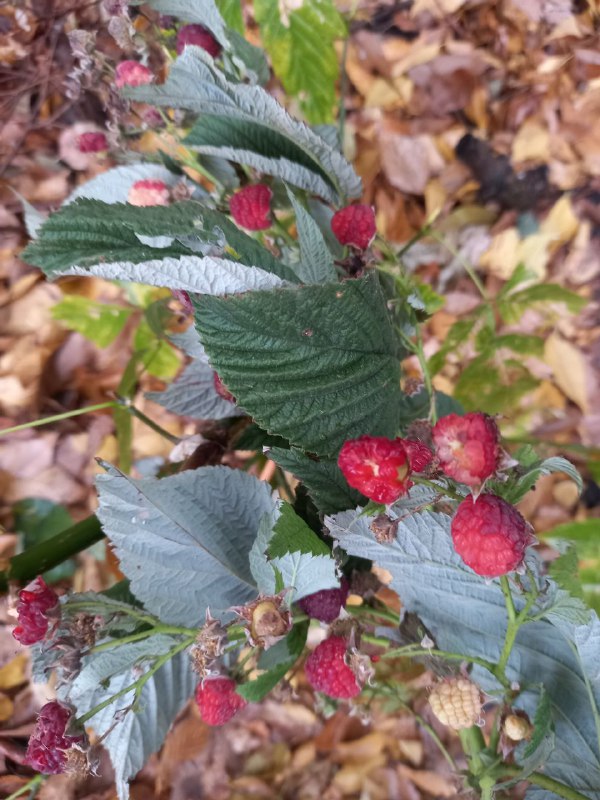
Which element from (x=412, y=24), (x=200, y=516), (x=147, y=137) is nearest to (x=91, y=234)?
(x=200, y=516)

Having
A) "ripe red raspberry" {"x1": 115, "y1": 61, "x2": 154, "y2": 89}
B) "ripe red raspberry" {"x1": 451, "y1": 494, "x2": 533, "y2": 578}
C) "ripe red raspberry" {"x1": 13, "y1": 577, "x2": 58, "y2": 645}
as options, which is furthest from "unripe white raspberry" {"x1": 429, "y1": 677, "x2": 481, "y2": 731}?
"ripe red raspberry" {"x1": 115, "y1": 61, "x2": 154, "y2": 89}

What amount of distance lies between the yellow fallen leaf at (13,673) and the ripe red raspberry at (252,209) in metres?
0.61

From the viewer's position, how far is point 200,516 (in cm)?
43

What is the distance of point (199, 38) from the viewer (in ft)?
1.57

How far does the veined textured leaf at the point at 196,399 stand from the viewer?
1.80ft

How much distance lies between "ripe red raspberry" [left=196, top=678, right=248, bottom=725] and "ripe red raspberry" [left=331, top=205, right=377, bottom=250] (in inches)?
12.0

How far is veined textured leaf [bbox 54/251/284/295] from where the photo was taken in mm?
337

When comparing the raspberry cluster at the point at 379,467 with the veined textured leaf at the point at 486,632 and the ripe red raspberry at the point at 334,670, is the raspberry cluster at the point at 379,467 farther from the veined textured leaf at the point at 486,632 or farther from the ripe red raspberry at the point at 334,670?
the ripe red raspberry at the point at 334,670

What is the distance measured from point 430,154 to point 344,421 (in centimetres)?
77

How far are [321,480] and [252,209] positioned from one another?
0.66ft

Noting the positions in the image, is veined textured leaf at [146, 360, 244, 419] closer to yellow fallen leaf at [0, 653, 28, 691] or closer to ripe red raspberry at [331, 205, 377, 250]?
ripe red raspberry at [331, 205, 377, 250]

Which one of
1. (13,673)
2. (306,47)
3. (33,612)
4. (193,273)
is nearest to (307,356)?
(193,273)

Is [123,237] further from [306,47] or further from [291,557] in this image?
[306,47]

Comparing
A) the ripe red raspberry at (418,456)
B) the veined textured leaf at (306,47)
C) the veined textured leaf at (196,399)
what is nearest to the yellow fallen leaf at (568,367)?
the veined textured leaf at (306,47)
